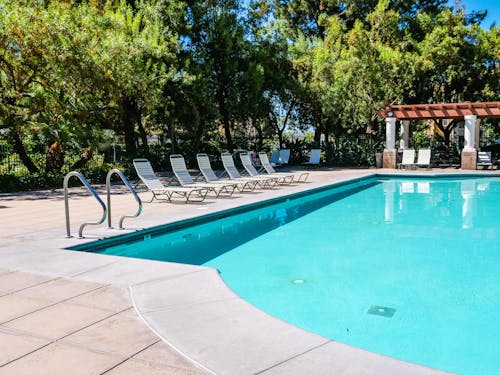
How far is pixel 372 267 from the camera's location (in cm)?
673

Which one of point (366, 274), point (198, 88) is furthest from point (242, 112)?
point (366, 274)

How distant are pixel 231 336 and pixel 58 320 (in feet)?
4.61

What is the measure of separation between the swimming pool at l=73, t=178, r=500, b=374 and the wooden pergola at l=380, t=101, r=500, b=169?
8.80 m

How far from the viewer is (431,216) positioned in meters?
10.7

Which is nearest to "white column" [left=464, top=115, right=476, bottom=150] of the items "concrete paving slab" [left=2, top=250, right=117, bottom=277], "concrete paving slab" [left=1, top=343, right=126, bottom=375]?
"concrete paving slab" [left=2, top=250, right=117, bottom=277]

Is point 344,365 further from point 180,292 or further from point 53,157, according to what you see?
point 53,157

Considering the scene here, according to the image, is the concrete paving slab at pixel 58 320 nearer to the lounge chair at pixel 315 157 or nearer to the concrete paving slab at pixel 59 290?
the concrete paving slab at pixel 59 290

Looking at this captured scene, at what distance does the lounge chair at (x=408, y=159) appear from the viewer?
69.6 ft

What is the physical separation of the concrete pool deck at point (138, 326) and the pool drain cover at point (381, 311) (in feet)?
5.76

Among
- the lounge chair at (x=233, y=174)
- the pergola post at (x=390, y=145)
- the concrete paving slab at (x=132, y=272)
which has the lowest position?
the concrete paving slab at (x=132, y=272)

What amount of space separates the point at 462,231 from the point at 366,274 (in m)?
3.72

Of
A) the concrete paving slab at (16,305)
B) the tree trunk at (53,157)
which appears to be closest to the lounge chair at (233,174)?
the tree trunk at (53,157)

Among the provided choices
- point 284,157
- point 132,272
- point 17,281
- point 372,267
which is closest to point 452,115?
point 284,157

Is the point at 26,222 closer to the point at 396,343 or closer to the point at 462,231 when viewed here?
the point at 396,343
